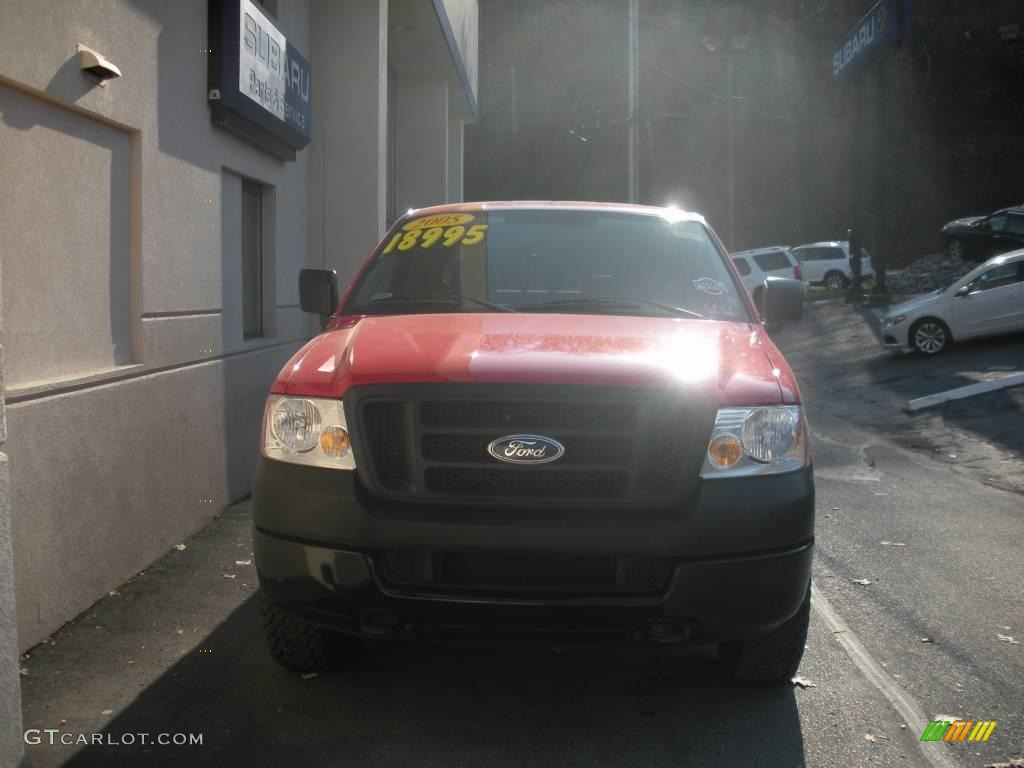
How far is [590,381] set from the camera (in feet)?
11.6

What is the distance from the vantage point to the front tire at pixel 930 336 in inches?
710

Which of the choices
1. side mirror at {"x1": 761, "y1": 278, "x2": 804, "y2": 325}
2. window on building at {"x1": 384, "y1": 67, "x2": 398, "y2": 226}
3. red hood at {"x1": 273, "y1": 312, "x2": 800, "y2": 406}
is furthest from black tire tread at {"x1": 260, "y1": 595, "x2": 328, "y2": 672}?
window on building at {"x1": 384, "y1": 67, "x2": 398, "y2": 226}

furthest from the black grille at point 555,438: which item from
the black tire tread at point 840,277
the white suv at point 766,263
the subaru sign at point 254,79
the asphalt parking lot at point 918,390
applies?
the black tire tread at point 840,277

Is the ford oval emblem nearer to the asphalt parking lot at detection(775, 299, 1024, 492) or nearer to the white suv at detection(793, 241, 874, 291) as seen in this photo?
the asphalt parking lot at detection(775, 299, 1024, 492)

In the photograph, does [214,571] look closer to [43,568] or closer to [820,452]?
[43,568]

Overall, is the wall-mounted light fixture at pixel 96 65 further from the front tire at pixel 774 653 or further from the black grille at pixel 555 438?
the front tire at pixel 774 653

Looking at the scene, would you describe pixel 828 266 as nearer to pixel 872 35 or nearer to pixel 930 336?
pixel 872 35

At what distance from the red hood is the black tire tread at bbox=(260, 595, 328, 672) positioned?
2.93 feet

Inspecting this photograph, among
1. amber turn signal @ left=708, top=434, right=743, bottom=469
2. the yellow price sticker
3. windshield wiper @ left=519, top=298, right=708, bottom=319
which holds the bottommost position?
amber turn signal @ left=708, top=434, right=743, bottom=469

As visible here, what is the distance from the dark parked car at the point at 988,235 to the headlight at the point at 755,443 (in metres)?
28.0

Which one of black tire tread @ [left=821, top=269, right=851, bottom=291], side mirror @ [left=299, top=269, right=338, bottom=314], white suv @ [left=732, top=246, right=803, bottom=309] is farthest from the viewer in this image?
black tire tread @ [left=821, top=269, right=851, bottom=291]

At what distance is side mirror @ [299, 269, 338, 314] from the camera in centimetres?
541

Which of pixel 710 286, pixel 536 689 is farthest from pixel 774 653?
pixel 710 286

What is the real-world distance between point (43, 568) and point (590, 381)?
8.63 feet
